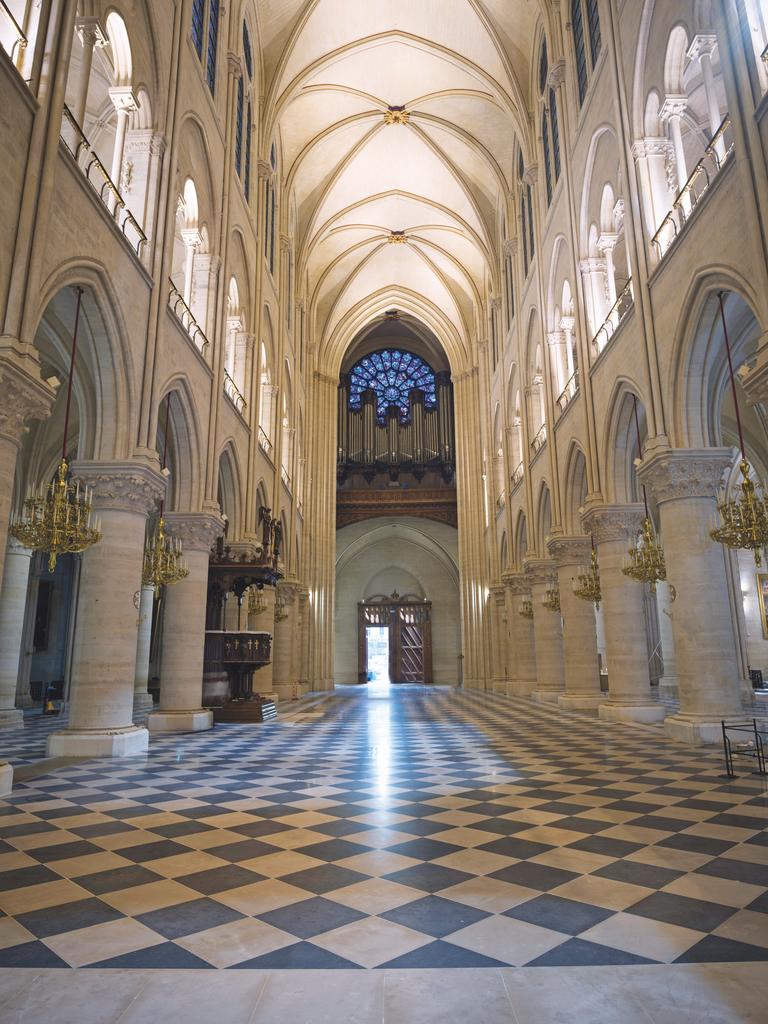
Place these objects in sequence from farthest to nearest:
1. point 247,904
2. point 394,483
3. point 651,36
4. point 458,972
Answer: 1. point 394,483
2. point 651,36
3. point 247,904
4. point 458,972

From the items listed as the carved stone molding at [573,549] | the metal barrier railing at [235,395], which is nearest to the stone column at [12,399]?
the metal barrier railing at [235,395]

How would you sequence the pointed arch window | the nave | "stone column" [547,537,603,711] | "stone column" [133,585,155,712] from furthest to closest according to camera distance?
"stone column" [133,585,155,712]
"stone column" [547,537,603,711]
the pointed arch window
the nave

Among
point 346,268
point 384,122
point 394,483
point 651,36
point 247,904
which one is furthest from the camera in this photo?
point 394,483

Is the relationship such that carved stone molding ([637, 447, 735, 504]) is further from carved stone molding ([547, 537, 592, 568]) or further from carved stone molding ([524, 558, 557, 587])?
carved stone molding ([524, 558, 557, 587])

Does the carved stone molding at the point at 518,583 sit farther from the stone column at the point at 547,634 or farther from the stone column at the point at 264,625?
the stone column at the point at 264,625

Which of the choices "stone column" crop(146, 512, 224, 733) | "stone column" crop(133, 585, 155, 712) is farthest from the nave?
"stone column" crop(133, 585, 155, 712)

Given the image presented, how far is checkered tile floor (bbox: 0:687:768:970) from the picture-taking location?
2918 mm

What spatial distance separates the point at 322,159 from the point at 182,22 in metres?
14.0

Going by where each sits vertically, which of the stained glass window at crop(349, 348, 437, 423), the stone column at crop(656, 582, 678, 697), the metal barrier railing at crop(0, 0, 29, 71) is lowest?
the stone column at crop(656, 582, 678, 697)

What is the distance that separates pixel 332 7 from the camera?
19750 mm

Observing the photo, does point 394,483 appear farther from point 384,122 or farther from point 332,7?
point 332,7

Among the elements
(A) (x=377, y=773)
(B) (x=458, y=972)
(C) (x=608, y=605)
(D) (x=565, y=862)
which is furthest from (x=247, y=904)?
(C) (x=608, y=605)

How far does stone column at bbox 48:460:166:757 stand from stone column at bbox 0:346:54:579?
2950 millimetres

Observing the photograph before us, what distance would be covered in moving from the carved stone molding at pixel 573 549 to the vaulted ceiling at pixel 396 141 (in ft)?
39.9
